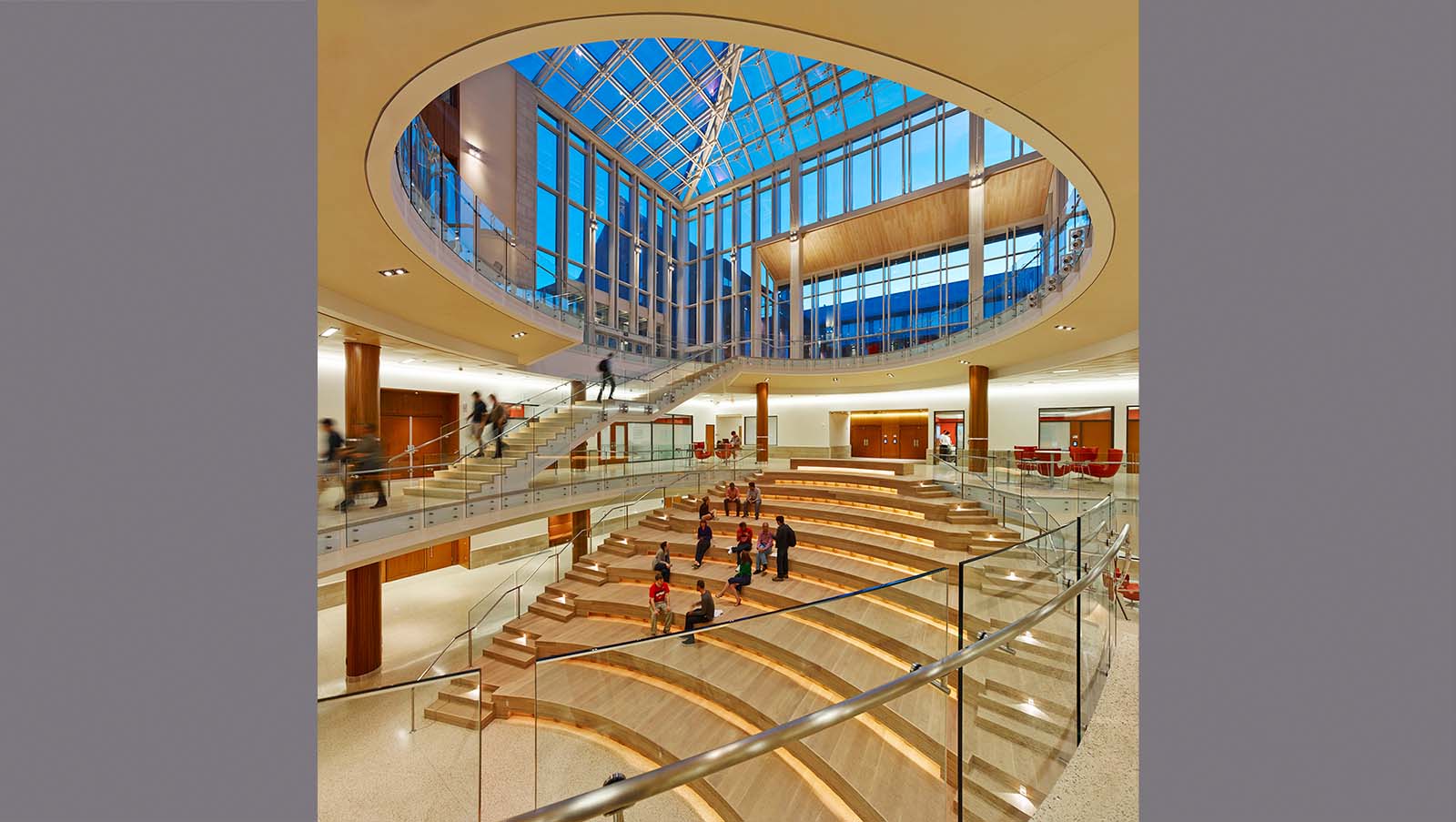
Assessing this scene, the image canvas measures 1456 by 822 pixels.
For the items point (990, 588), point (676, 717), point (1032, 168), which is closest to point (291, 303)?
point (990, 588)

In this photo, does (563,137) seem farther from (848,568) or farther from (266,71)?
(266,71)

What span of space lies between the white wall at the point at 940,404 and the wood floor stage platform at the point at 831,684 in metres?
11.0

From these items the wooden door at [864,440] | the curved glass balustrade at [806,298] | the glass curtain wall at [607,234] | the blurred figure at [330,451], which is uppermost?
the glass curtain wall at [607,234]

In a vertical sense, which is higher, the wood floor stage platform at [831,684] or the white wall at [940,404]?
the white wall at [940,404]

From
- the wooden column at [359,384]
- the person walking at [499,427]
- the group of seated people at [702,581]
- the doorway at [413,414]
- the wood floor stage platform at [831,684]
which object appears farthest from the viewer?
the doorway at [413,414]

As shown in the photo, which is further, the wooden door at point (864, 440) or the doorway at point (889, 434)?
the wooden door at point (864, 440)

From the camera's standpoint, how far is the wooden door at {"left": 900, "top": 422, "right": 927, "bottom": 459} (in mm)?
22047

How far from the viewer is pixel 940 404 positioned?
21078mm

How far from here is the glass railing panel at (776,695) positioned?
2600 mm

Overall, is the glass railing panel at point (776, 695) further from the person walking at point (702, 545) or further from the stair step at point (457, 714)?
the person walking at point (702, 545)

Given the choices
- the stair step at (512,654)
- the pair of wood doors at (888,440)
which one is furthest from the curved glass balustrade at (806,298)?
the stair step at (512,654)

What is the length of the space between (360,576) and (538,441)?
12.7ft

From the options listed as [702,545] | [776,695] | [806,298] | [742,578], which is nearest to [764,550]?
[742,578]

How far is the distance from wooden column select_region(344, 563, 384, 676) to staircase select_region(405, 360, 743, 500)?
2.31m
